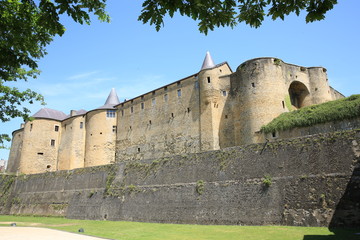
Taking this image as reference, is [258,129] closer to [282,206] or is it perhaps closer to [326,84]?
[326,84]

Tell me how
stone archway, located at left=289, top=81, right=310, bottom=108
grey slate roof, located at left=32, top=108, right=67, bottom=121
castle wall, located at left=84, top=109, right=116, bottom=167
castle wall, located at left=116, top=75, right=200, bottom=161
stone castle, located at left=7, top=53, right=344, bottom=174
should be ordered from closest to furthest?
1. stone castle, located at left=7, top=53, right=344, bottom=174
2. stone archway, located at left=289, top=81, right=310, bottom=108
3. castle wall, located at left=116, top=75, right=200, bottom=161
4. castle wall, located at left=84, top=109, right=116, bottom=167
5. grey slate roof, located at left=32, top=108, right=67, bottom=121

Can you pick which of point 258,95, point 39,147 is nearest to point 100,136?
point 39,147

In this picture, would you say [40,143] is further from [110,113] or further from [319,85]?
[319,85]

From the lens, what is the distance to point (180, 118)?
3569 cm

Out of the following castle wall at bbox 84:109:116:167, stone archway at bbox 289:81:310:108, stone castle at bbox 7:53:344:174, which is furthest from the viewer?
castle wall at bbox 84:109:116:167

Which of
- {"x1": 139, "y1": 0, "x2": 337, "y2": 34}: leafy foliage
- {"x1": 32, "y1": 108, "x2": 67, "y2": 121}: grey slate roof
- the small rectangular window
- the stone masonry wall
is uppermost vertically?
{"x1": 32, "y1": 108, "x2": 67, "y2": 121}: grey slate roof

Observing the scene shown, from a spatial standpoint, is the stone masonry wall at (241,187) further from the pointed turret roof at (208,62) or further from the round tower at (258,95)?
the pointed turret roof at (208,62)

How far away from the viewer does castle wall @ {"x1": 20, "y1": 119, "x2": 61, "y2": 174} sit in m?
43.2

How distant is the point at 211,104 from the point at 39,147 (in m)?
27.1

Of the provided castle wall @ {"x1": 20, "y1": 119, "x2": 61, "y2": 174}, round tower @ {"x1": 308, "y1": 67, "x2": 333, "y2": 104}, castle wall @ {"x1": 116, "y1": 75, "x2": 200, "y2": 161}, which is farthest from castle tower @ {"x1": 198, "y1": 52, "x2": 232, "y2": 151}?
castle wall @ {"x1": 20, "y1": 119, "x2": 61, "y2": 174}

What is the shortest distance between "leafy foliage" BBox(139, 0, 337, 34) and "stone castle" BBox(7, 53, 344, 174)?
22.5 m

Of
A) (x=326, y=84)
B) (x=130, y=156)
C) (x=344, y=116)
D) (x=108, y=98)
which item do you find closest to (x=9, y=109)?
(x=344, y=116)

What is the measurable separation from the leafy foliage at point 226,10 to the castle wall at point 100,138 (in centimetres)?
3864

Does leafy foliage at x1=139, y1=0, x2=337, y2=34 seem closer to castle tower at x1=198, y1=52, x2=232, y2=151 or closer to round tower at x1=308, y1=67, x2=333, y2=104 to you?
castle tower at x1=198, y1=52, x2=232, y2=151
